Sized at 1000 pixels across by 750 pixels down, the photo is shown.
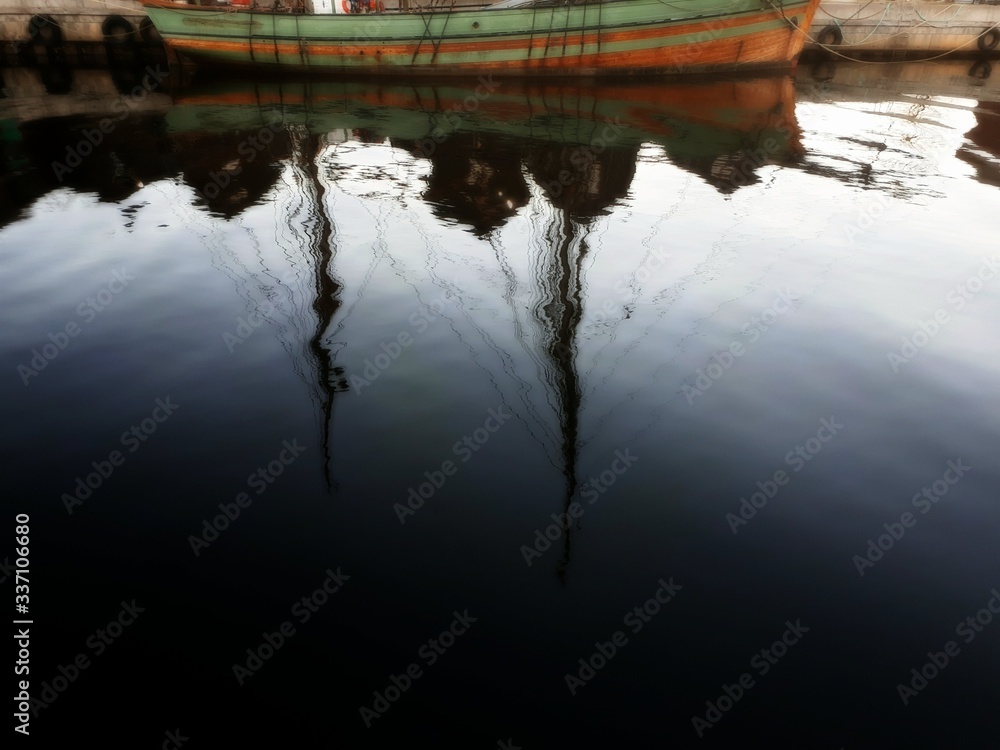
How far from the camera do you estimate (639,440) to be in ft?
17.8

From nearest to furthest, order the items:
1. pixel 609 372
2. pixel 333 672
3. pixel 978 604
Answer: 1. pixel 333 672
2. pixel 978 604
3. pixel 609 372

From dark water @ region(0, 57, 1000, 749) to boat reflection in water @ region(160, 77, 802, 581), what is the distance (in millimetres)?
104

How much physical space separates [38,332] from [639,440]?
646 cm

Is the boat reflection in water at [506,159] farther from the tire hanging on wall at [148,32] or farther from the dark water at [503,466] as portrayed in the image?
the tire hanging on wall at [148,32]

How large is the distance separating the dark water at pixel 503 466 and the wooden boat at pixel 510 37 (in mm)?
15268

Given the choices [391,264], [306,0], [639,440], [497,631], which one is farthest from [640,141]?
[306,0]

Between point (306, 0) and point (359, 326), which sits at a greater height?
point (306, 0)

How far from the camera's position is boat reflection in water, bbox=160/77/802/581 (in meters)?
6.81

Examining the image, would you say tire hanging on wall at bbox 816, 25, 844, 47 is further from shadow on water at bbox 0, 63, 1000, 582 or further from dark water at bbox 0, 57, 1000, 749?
dark water at bbox 0, 57, 1000, 749

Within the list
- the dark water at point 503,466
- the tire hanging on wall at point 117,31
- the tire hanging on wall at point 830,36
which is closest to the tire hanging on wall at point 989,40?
the tire hanging on wall at point 830,36

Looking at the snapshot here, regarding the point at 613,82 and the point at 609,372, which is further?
the point at 613,82

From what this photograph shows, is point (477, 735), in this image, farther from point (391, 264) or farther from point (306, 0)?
point (306, 0)

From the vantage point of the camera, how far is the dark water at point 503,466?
11.3 ft

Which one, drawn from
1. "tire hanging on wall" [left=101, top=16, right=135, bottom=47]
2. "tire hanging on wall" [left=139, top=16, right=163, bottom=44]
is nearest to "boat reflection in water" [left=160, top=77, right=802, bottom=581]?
"tire hanging on wall" [left=139, top=16, right=163, bottom=44]
